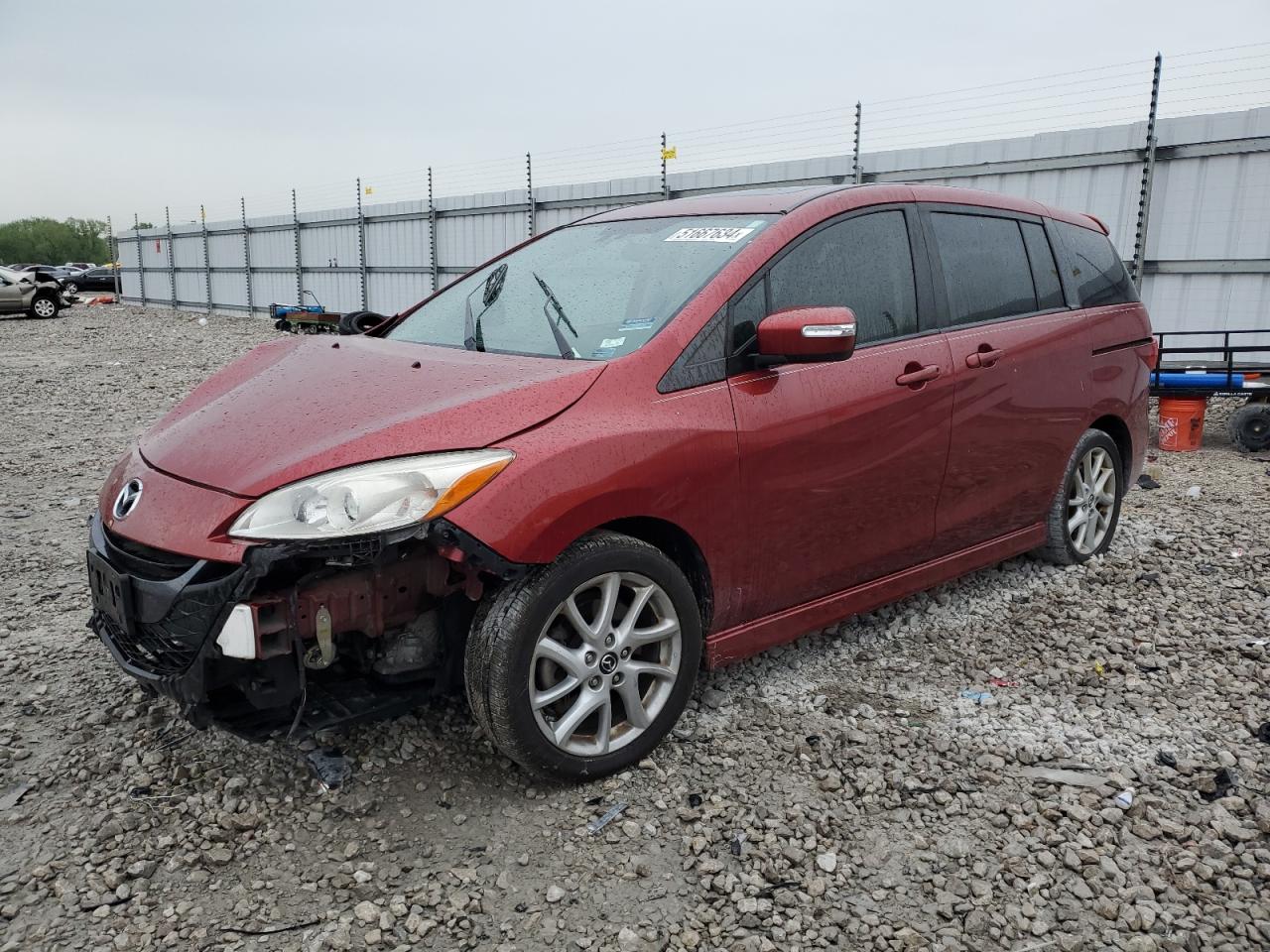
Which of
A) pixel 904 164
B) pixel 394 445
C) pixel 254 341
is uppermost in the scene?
pixel 904 164

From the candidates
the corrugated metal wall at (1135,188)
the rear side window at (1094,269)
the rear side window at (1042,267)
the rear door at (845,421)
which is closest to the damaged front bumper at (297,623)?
the rear door at (845,421)

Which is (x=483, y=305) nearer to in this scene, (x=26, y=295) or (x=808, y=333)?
(x=808, y=333)

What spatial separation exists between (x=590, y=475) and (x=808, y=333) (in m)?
0.81

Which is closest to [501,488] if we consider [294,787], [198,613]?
[198,613]

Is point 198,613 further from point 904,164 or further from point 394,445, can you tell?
point 904,164

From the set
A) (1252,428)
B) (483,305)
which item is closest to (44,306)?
(483,305)

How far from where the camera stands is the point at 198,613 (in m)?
2.43

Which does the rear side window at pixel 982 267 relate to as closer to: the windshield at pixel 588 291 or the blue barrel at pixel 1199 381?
the windshield at pixel 588 291

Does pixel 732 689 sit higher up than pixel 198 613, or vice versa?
pixel 198 613

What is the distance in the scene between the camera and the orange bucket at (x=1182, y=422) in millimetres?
8039

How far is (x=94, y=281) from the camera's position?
43781 millimetres

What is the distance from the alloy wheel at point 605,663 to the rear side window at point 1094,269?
9.46 feet

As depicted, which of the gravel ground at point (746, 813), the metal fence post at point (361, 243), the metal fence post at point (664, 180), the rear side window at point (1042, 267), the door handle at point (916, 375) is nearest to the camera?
the gravel ground at point (746, 813)

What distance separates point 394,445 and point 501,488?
301 millimetres
